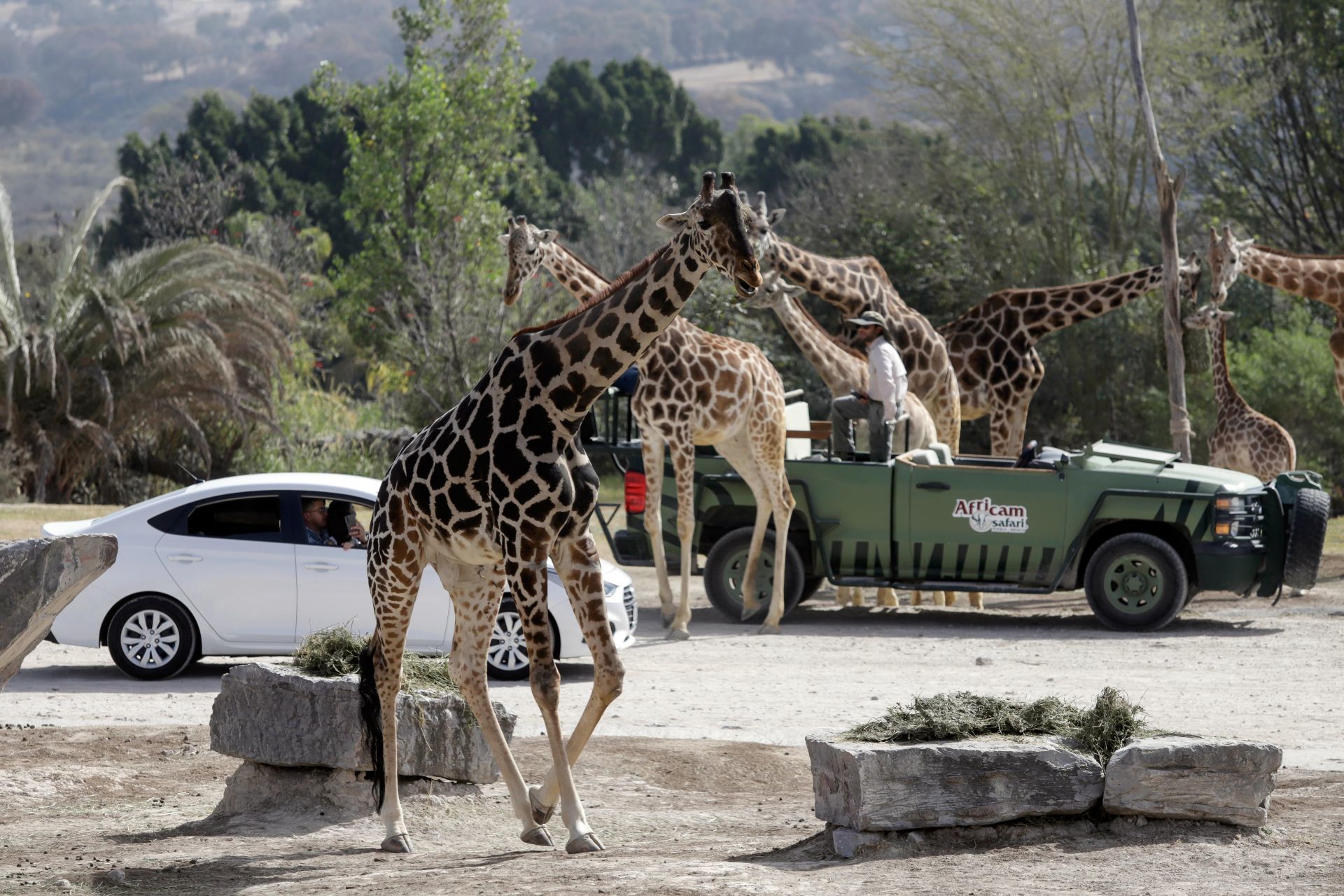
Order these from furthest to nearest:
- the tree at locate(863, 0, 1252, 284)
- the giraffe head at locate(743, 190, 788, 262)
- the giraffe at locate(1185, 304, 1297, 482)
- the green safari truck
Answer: the tree at locate(863, 0, 1252, 284) < the giraffe at locate(1185, 304, 1297, 482) < the giraffe head at locate(743, 190, 788, 262) < the green safari truck

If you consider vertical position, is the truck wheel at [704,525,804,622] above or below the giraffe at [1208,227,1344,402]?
below

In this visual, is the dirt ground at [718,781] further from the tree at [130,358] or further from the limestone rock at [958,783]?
the tree at [130,358]

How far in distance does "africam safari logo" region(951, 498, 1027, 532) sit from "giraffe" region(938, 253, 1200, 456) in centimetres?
483

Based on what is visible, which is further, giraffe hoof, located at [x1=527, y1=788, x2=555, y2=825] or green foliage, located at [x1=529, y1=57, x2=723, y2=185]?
green foliage, located at [x1=529, y1=57, x2=723, y2=185]

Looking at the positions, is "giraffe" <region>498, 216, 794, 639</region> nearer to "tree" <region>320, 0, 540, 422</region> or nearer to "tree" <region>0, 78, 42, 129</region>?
"tree" <region>320, 0, 540, 422</region>

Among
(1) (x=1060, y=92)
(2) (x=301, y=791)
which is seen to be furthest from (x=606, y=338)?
(1) (x=1060, y=92)

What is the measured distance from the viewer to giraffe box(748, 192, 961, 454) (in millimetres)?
18359

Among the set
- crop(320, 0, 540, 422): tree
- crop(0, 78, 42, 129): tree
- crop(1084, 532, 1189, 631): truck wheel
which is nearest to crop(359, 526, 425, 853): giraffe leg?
crop(1084, 532, 1189, 631): truck wheel

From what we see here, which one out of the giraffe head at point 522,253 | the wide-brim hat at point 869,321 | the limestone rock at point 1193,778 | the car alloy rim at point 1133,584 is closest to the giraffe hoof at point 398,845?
the limestone rock at point 1193,778

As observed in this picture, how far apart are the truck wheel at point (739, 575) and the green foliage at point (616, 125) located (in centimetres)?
6730

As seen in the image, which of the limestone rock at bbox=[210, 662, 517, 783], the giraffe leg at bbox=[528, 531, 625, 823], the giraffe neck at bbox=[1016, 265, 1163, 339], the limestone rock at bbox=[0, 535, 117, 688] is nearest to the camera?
the limestone rock at bbox=[0, 535, 117, 688]

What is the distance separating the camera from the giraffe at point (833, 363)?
1742 centimetres

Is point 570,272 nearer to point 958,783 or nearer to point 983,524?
point 983,524

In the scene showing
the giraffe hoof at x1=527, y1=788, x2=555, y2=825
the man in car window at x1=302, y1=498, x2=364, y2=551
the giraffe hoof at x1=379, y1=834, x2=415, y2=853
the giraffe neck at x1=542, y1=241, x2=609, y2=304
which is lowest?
the giraffe hoof at x1=379, y1=834, x2=415, y2=853
